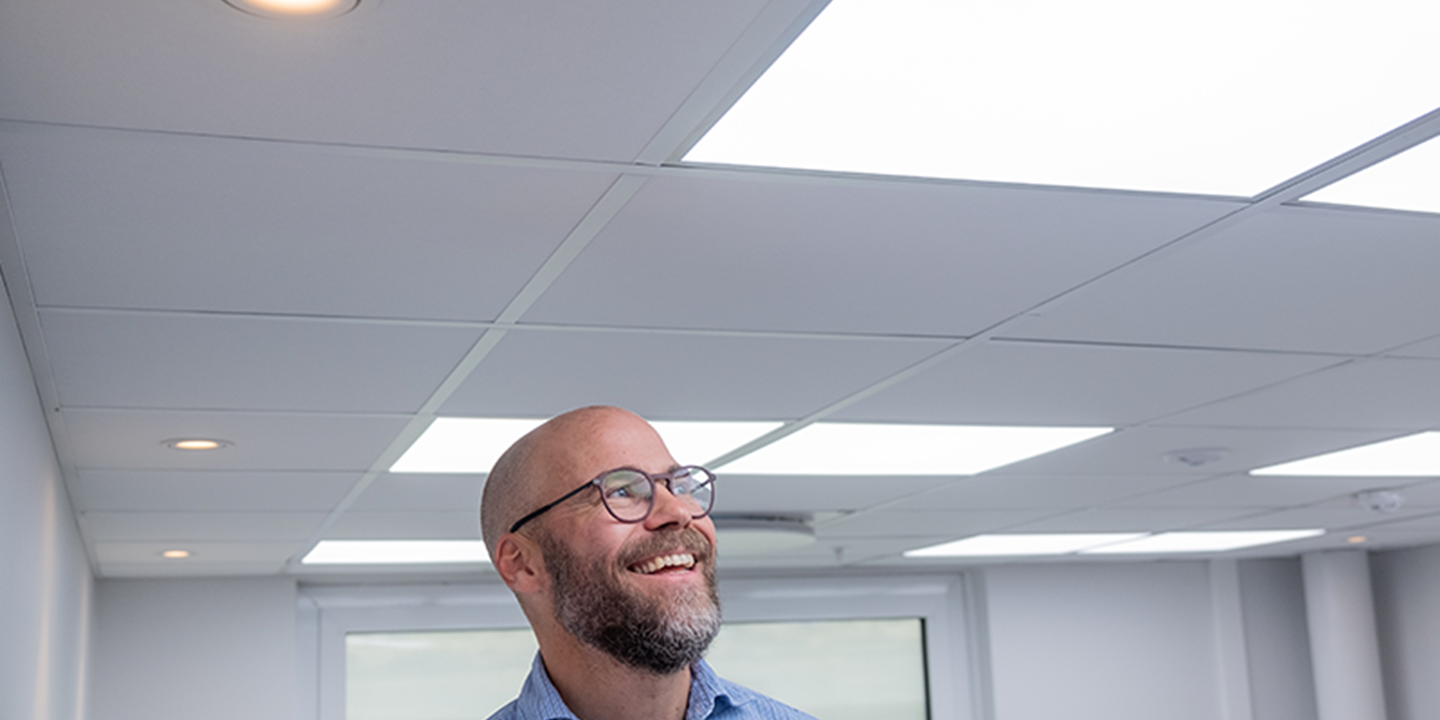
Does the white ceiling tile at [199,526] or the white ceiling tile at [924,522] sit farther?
the white ceiling tile at [924,522]

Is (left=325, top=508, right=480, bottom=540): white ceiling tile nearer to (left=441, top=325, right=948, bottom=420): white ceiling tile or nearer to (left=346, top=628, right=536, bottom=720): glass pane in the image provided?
(left=346, top=628, right=536, bottom=720): glass pane

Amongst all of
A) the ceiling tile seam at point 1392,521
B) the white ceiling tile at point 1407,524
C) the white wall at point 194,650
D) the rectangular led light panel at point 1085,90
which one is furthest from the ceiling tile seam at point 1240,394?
the white wall at point 194,650

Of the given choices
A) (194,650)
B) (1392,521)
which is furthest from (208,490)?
(1392,521)

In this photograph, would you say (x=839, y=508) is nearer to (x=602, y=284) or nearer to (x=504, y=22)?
(x=602, y=284)

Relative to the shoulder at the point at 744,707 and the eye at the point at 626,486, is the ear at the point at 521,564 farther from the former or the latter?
the shoulder at the point at 744,707

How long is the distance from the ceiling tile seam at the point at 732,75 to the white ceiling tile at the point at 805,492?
2154 millimetres

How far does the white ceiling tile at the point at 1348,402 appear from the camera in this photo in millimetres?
2561

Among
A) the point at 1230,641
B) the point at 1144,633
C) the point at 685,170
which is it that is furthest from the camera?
the point at 1230,641

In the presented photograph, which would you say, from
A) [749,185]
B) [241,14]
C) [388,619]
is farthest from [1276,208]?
[388,619]

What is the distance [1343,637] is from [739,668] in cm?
290

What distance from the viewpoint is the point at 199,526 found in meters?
3.95

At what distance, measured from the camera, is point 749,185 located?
58.6 inches

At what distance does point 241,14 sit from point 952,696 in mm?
5755

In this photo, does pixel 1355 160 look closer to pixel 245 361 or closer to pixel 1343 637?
pixel 245 361
